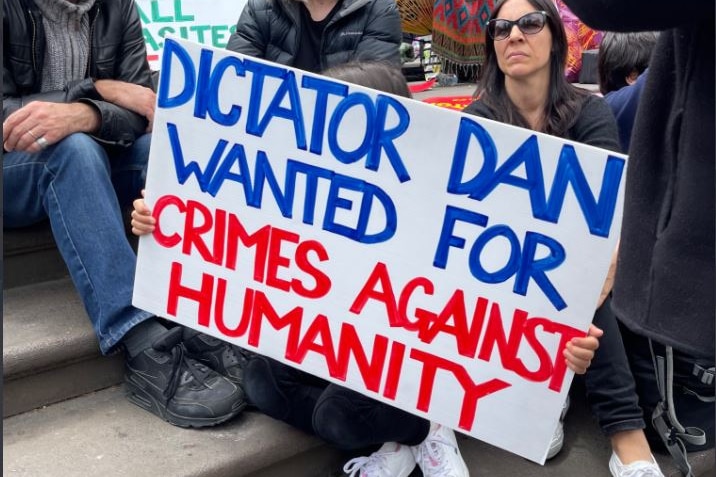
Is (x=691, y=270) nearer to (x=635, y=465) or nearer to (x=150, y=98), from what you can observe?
(x=635, y=465)

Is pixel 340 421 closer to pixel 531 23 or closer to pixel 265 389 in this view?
pixel 265 389

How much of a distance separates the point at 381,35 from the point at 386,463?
5.22 feet

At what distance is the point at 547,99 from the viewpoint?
2562mm

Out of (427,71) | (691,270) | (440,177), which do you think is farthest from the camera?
(427,71)

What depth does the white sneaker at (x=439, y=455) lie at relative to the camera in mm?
2160

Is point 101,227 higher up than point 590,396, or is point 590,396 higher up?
point 101,227

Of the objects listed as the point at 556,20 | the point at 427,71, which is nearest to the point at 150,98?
the point at 556,20

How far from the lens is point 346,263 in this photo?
194cm

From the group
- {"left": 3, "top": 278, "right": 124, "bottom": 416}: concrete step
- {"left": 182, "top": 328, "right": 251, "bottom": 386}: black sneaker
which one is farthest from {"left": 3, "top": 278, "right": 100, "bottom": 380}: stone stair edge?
{"left": 182, "top": 328, "right": 251, "bottom": 386}: black sneaker

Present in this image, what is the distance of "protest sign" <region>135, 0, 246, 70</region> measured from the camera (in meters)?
3.59

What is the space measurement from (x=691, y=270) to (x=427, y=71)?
Result: 7603 millimetres

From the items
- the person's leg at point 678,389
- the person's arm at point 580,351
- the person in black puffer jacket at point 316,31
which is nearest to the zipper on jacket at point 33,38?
the person in black puffer jacket at point 316,31

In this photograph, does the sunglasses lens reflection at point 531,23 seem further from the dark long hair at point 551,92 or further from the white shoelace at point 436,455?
the white shoelace at point 436,455

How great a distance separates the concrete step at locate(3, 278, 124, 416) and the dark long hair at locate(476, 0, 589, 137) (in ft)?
4.33
